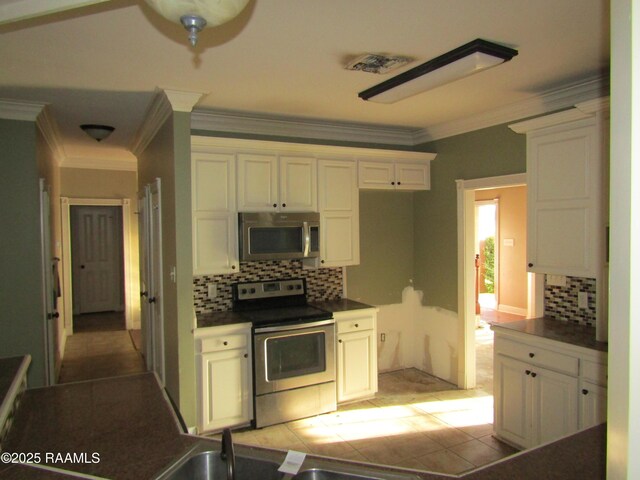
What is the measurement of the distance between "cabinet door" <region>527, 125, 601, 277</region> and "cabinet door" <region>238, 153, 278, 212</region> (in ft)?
6.55

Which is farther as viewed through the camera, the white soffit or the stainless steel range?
the stainless steel range

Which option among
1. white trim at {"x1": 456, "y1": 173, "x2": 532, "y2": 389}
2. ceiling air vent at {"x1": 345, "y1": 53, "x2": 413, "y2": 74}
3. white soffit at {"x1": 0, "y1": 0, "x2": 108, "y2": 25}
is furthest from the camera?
white trim at {"x1": 456, "y1": 173, "x2": 532, "y2": 389}

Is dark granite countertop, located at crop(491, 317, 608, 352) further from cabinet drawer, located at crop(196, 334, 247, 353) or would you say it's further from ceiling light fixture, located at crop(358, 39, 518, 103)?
cabinet drawer, located at crop(196, 334, 247, 353)

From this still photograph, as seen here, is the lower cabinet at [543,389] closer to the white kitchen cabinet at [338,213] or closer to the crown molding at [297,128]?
the white kitchen cabinet at [338,213]

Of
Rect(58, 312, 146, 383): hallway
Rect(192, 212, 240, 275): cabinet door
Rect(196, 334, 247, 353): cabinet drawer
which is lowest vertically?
Rect(58, 312, 146, 383): hallway

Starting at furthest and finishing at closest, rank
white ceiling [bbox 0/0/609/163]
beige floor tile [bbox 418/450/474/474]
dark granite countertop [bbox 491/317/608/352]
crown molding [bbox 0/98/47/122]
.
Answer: crown molding [bbox 0/98/47/122] → beige floor tile [bbox 418/450/474/474] → dark granite countertop [bbox 491/317/608/352] → white ceiling [bbox 0/0/609/163]

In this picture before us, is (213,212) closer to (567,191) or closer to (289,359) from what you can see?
(289,359)

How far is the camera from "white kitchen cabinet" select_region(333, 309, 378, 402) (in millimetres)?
3867

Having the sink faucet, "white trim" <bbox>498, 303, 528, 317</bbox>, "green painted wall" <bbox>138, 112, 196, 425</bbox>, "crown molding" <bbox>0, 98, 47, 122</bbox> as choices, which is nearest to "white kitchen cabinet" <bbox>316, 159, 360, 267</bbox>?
"green painted wall" <bbox>138, 112, 196, 425</bbox>

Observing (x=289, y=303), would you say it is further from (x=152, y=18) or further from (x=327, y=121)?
(x=152, y=18)

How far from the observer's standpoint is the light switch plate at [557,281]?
3332 millimetres

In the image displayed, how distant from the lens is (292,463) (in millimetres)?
1327

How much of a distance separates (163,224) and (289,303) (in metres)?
1.31

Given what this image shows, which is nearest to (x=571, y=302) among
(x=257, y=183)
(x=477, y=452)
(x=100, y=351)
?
(x=477, y=452)
